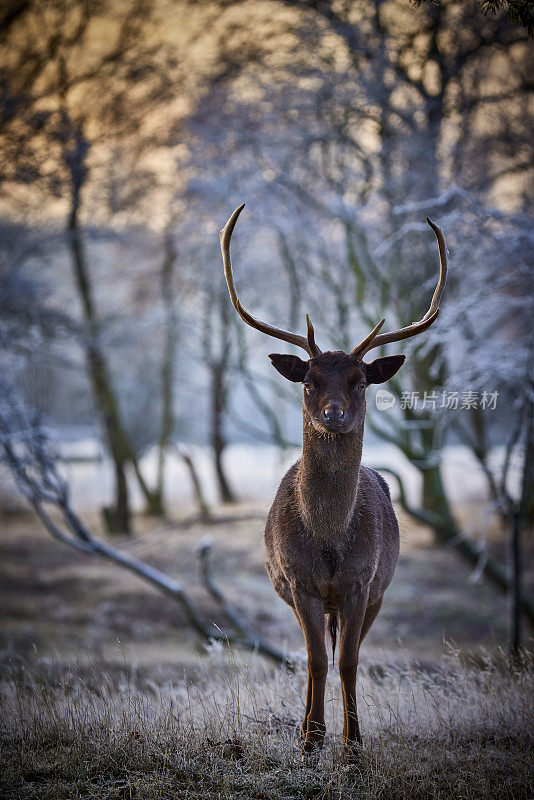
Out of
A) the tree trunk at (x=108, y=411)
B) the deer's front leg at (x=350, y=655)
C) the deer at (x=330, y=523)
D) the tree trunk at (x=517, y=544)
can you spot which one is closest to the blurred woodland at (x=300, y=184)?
the tree trunk at (x=517, y=544)

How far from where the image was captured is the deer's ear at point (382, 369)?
286 centimetres

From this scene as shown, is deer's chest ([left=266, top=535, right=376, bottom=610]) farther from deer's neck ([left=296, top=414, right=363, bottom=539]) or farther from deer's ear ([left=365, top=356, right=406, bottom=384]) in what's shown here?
deer's ear ([left=365, top=356, right=406, bottom=384])

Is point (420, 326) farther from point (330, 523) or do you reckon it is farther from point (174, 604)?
point (174, 604)

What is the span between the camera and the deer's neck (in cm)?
280

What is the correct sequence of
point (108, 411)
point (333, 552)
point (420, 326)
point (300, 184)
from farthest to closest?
1. point (108, 411)
2. point (300, 184)
3. point (333, 552)
4. point (420, 326)

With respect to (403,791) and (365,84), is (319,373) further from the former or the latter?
(365,84)

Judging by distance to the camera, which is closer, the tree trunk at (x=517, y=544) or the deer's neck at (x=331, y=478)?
the deer's neck at (x=331, y=478)

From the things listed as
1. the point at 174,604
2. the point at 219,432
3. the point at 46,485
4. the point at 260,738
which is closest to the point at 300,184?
the point at 46,485

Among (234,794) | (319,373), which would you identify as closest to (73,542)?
(234,794)

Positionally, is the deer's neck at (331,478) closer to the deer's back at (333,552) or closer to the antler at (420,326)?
the deer's back at (333,552)

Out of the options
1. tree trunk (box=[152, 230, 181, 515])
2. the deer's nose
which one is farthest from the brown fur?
tree trunk (box=[152, 230, 181, 515])

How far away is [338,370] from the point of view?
2.72m

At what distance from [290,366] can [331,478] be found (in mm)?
481

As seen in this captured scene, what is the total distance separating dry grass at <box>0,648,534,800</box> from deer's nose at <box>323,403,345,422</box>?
4.61 feet
